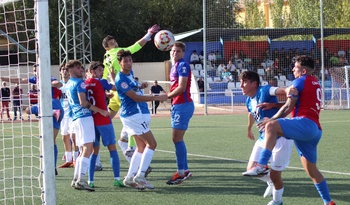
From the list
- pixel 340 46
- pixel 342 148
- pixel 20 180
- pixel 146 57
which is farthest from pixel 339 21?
pixel 20 180

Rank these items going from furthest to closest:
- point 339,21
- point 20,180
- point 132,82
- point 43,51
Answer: point 339,21
point 20,180
point 132,82
point 43,51

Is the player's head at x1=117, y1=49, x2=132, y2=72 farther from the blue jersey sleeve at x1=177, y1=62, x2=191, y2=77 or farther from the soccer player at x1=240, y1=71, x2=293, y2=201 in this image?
the soccer player at x1=240, y1=71, x2=293, y2=201

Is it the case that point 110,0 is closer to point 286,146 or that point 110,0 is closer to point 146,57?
point 146,57

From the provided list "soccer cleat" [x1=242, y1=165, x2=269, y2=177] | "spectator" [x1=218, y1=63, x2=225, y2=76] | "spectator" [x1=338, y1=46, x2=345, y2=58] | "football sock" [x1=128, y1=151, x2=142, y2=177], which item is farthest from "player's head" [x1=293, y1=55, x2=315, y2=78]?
"spectator" [x1=338, y1=46, x2=345, y2=58]

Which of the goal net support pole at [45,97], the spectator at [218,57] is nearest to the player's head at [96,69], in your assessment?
the goal net support pole at [45,97]

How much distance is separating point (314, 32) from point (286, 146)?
29.0 meters

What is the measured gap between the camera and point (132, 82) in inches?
315

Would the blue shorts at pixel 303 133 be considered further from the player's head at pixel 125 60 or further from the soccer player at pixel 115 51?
the soccer player at pixel 115 51

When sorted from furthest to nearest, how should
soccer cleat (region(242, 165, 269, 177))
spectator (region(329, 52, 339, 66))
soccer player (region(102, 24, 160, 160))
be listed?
spectator (region(329, 52, 339, 66)) < soccer player (region(102, 24, 160, 160)) < soccer cleat (region(242, 165, 269, 177))

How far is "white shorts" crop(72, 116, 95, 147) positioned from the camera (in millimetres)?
8125

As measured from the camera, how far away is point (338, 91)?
28.3 metres

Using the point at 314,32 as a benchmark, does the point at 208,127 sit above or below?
below

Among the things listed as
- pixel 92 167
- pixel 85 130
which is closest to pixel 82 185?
pixel 92 167

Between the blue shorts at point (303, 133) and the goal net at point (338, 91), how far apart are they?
21.2m
